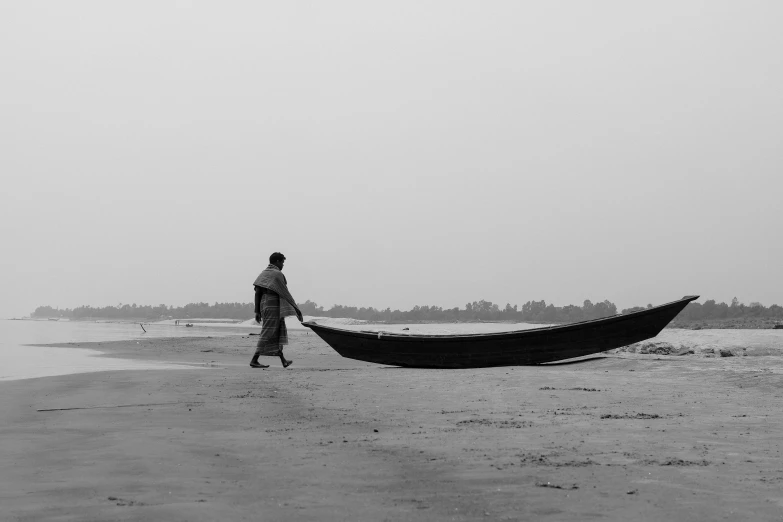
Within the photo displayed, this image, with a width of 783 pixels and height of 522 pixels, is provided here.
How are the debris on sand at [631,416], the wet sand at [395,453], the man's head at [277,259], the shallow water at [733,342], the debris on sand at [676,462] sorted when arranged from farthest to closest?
1. the shallow water at [733,342]
2. the man's head at [277,259]
3. the debris on sand at [631,416]
4. the debris on sand at [676,462]
5. the wet sand at [395,453]

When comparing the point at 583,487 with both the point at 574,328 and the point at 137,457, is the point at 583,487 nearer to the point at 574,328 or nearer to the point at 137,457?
the point at 137,457

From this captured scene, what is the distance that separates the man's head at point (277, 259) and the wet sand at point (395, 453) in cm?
462

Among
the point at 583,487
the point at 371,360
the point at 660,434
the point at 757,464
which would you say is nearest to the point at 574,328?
the point at 371,360

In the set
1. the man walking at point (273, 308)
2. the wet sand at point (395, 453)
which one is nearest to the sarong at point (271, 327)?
the man walking at point (273, 308)

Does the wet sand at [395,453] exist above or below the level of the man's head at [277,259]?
below

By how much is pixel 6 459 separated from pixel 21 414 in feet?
6.99

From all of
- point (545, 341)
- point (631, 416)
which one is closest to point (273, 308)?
point (545, 341)

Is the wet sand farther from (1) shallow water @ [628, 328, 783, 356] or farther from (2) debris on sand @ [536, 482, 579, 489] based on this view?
(1) shallow water @ [628, 328, 783, 356]

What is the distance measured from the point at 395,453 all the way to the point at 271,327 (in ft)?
26.9

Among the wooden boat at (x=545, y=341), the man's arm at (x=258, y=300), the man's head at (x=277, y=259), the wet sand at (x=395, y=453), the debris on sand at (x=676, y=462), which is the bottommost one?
the wet sand at (x=395, y=453)

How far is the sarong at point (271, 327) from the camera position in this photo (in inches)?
486

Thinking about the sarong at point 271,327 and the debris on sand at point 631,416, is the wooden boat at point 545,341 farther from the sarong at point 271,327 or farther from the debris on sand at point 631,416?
the debris on sand at point 631,416

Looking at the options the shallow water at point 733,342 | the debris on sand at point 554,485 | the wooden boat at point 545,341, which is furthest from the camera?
the shallow water at point 733,342

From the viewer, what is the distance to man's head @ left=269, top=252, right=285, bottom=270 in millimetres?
12672
